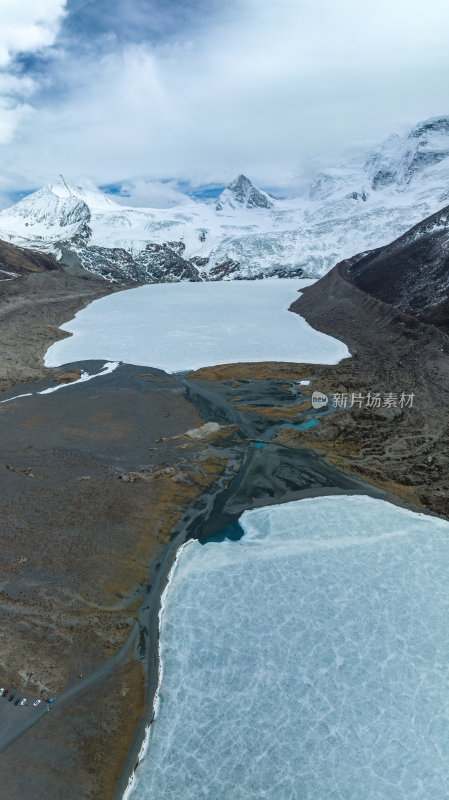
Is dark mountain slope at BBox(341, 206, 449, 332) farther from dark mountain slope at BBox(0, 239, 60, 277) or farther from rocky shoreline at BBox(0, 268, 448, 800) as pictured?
dark mountain slope at BBox(0, 239, 60, 277)

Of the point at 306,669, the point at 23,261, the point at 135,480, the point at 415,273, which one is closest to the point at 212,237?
the point at 23,261

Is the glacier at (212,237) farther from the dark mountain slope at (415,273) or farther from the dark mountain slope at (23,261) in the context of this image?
the dark mountain slope at (415,273)

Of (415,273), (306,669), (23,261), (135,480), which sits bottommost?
(306,669)

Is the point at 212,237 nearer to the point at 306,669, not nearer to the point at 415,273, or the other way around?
the point at 415,273

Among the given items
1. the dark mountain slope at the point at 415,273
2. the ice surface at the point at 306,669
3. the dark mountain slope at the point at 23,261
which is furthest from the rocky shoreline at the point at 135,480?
the dark mountain slope at the point at 23,261

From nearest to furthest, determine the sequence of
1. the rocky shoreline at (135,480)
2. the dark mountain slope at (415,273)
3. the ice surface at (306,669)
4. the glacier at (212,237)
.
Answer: the ice surface at (306,669) → the rocky shoreline at (135,480) → the dark mountain slope at (415,273) → the glacier at (212,237)

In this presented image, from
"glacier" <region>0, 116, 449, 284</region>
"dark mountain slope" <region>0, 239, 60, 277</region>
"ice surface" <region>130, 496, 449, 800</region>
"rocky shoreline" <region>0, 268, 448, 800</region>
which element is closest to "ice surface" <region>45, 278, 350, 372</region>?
"rocky shoreline" <region>0, 268, 448, 800</region>
